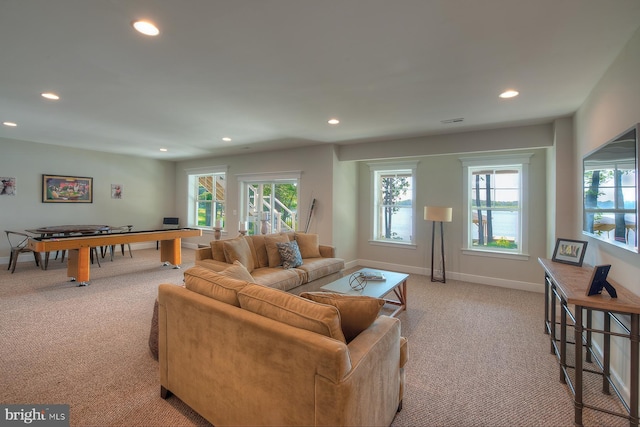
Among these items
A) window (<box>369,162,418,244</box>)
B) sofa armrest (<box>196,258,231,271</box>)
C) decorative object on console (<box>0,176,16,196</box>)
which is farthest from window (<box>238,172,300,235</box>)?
decorative object on console (<box>0,176,16,196</box>)

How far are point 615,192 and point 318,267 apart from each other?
3058mm

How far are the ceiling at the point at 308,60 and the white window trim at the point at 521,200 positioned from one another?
955mm

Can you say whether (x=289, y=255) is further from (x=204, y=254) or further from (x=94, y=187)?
(x=94, y=187)

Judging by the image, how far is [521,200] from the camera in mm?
4809

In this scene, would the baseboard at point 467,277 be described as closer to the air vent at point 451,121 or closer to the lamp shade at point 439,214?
the lamp shade at point 439,214

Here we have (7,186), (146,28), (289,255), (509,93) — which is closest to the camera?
(146,28)

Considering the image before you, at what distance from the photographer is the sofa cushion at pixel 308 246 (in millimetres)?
4512

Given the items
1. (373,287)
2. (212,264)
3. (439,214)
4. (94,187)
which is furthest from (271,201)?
(94,187)

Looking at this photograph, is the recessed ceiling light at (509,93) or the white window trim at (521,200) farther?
the white window trim at (521,200)

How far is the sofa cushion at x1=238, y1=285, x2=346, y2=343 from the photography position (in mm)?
1359

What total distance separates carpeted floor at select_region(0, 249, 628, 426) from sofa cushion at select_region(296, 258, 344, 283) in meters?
1.19

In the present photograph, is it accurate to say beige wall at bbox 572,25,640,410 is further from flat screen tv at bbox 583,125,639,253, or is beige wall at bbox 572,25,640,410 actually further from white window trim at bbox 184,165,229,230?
white window trim at bbox 184,165,229,230

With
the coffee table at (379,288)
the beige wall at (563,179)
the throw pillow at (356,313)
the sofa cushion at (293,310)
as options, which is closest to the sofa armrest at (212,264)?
the coffee table at (379,288)

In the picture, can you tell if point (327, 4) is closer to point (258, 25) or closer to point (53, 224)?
point (258, 25)
